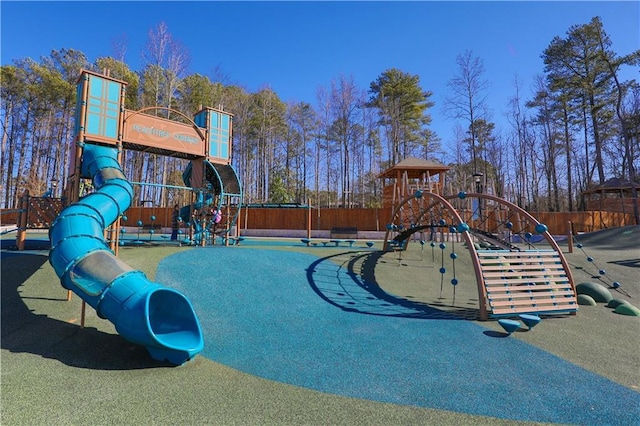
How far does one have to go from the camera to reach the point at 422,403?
348cm

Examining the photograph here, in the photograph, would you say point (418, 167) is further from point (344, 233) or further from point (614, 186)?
point (614, 186)

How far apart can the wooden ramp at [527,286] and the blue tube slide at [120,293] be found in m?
6.11

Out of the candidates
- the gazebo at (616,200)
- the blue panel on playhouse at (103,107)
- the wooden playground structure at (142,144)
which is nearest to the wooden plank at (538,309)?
the wooden playground structure at (142,144)

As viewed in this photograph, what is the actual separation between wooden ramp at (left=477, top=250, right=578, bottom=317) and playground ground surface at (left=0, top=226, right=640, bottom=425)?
A: 38 centimetres

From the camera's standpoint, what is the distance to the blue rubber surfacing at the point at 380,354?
3.57 metres

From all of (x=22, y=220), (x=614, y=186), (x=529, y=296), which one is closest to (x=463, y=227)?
(x=529, y=296)

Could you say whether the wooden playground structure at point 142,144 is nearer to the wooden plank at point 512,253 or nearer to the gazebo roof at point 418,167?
the wooden plank at point 512,253

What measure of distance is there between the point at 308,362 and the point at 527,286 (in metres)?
5.72

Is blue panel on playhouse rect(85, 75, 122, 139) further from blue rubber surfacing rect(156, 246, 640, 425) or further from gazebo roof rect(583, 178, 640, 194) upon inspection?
gazebo roof rect(583, 178, 640, 194)

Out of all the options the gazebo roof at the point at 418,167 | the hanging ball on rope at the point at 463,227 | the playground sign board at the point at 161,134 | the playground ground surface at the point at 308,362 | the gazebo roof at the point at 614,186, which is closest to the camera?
the playground ground surface at the point at 308,362

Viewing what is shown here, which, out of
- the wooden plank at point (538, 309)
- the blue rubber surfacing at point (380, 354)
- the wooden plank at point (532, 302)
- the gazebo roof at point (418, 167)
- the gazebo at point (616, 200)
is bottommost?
the blue rubber surfacing at point (380, 354)

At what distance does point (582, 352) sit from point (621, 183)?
34805mm

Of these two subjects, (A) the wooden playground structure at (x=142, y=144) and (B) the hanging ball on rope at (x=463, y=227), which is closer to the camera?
(B) the hanging ball on rope at (x=463, y=227)

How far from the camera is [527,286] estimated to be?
24.0 ft
